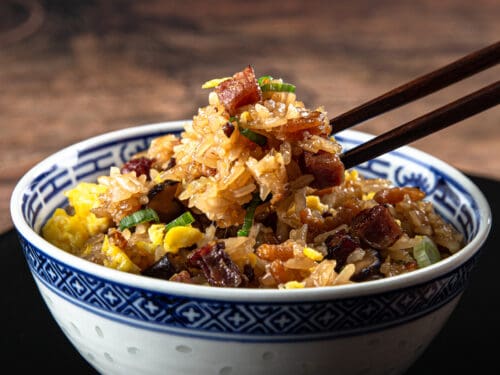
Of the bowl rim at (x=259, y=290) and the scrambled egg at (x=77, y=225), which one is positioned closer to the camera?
the bowl rim at (x=259, y=290)

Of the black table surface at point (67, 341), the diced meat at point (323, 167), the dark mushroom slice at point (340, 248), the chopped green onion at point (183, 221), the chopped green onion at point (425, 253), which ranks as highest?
the diced meat at point (323, 167)

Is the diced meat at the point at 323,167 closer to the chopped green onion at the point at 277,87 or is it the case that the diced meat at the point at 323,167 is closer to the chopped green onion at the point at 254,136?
the chopped green onion at the point at 254,136

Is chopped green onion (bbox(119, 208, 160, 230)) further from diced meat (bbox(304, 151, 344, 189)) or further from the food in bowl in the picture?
diced meat (bbox(304, 151, 344, 189))

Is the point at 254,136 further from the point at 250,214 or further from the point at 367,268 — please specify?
the point at 367,268

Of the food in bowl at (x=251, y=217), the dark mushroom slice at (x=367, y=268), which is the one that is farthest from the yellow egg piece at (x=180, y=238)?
the dark mushroom slice at (x=367, y=268)

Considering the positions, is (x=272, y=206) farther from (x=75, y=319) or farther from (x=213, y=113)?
(x=75, y=319)

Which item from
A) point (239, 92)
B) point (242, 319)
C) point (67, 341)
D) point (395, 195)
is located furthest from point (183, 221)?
point (395, 195)

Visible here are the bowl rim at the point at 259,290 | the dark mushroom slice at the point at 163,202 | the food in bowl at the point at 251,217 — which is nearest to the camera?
the bowl rim at the point at 259,290
